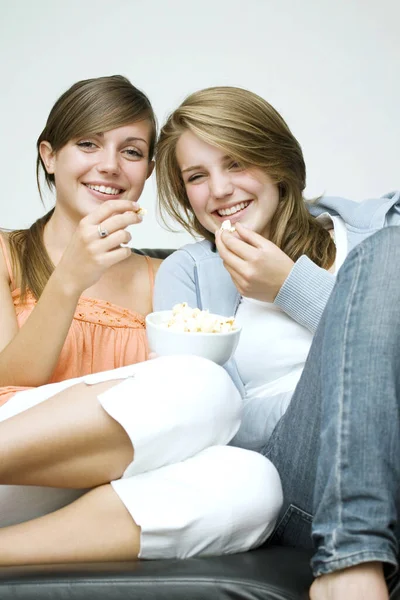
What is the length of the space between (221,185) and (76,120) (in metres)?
0.41

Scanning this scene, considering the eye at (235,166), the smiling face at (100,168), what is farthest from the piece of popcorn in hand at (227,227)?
the smiling face at (100,168)

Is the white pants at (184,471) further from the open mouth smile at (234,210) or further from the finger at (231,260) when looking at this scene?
the open mouth smile at (234,210)

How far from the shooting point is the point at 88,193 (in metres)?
1.95

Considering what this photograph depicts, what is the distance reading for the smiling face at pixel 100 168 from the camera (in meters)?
1.93

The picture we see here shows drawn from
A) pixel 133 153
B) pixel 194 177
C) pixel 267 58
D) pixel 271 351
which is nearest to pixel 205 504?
pixel 271 351

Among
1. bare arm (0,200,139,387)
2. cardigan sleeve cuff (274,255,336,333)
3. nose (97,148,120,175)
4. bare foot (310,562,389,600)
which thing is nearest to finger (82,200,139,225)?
bare arm (0,200,139,387)

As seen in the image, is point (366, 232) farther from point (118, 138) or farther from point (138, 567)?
point (138, 567)

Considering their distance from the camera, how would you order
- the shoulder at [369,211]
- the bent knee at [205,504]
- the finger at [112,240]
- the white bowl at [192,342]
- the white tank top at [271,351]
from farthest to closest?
the shoulder at [369,211], the white tank top at [271,351], the finger at [112,240], the white bowl at [192,342], the bent knee at [205,504]

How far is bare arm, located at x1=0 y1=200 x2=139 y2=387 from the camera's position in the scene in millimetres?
1650

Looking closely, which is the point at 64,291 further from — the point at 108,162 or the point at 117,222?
the point at 108,162

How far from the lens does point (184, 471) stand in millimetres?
1295

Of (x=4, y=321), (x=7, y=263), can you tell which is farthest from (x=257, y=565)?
(x=7, y=263)

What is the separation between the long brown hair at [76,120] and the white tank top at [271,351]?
0.52 meters

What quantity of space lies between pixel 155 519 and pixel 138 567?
78mm
